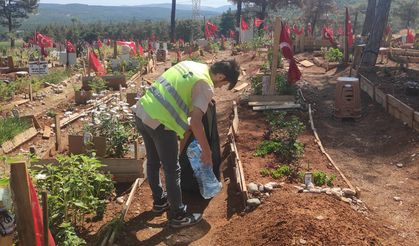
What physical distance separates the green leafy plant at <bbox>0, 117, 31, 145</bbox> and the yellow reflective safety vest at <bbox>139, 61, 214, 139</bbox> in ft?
13.5

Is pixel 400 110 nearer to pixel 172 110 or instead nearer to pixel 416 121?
pixel 416 121

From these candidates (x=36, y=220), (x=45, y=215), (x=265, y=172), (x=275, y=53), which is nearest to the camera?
(x=45, y=215)

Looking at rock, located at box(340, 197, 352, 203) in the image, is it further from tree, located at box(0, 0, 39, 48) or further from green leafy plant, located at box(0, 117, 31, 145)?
tree, located at box(0, 0, 39, 48)

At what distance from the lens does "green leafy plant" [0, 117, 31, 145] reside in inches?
274

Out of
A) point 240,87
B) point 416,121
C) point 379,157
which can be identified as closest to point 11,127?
point 379,157

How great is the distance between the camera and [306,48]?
2094 cm

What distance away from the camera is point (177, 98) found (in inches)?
145

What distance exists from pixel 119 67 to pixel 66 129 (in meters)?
7.31

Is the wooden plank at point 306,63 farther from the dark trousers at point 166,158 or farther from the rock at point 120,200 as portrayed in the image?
the dark trousers at point 166,158

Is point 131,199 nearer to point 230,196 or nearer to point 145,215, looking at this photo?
point 145,215

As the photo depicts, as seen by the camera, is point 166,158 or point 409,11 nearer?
point 166,158

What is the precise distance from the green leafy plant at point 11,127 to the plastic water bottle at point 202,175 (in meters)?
3.68

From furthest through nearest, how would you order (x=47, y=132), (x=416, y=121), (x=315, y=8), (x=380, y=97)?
(x=315, y=8)
(x=380, y=97)
(x=47, y=132)
(x=416, y=121)

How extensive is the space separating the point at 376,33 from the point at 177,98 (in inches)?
A: 418
